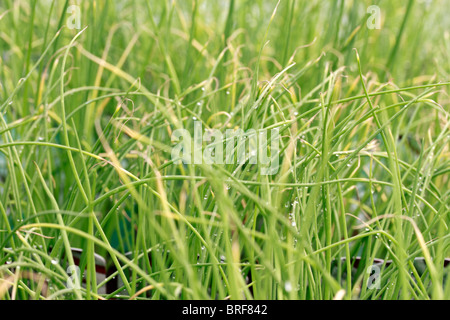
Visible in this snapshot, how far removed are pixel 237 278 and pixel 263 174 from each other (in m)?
0.15

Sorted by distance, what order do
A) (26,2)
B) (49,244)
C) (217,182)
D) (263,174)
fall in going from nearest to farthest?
(217,182) < (263,174) < (49,244) < (26,2)

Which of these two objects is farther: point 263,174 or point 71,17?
point 71,17

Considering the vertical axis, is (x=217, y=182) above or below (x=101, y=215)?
above

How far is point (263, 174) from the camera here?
22.5 inches

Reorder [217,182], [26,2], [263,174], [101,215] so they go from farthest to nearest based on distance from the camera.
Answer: [26,2] < [101,215] < [263,174] < [217,182]

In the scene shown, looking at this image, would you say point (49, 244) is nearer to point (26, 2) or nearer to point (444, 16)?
point (26, 2)

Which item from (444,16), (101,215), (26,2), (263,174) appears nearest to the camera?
(263,174)

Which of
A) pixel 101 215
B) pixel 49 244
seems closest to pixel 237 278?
pixel 49 244

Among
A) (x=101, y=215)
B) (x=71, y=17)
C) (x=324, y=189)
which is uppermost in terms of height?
(x=71, y=17)
